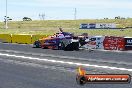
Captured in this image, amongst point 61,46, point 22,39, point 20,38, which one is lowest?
point 61,46

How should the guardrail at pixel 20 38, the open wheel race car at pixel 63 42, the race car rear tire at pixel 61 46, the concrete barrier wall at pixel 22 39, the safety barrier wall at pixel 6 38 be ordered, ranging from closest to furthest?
1. the open wheel race car at pixel 63 42
2. the race car rear tire at pixel 61 46
3. the guardrail at pixel 20 38
4. the concrete barrier wall at pixel 22 39
5. the safety barrier wall at pixel 6 38

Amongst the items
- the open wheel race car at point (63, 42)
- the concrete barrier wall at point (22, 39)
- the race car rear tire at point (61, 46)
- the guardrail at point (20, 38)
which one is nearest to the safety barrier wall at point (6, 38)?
the guardrail at point (20, 38)

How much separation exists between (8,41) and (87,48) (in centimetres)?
1756

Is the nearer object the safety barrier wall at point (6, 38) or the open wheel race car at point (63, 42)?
the open wheel race car at point (63, 42)

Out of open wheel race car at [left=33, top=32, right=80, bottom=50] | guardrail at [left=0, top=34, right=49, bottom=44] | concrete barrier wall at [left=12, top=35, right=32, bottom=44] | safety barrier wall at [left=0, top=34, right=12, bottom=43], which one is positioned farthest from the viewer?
safety barrier wall at [left=0, top=34, right=12, bottom=43]

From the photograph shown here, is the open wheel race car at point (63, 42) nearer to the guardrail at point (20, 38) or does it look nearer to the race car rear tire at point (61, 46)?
the race car rear tire at point (61, 46)

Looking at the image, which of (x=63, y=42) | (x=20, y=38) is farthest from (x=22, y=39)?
(x=63, y=42)

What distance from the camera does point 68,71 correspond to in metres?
14.8

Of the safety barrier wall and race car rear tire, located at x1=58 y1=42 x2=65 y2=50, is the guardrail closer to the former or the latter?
the safety barrier wall

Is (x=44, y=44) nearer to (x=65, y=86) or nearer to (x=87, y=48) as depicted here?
(x=87, y=48)

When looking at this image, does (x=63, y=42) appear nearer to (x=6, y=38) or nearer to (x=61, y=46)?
(x=61, y=46)

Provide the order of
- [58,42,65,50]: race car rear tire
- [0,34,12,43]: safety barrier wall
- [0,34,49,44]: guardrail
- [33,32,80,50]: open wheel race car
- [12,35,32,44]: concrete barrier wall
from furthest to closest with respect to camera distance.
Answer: [0,34,12,43]: safety barrier wall, [12,35,32,44]: concrete barrier wall, [0,34,49,44]: guardrail, [58,42,65,50]: race car rear tire, [33,32,80,50]: open wheel race car

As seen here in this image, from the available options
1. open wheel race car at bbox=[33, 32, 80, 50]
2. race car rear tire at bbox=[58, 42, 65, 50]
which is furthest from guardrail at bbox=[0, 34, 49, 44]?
race car rear tire at bbox=[58, 42, 65, 50]

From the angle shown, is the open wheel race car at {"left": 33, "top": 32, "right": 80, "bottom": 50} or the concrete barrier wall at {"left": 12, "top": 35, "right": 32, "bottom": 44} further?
the concrete barrier wall at {"left": 12, "top": 35, "right": 32, "bottom": 44}
